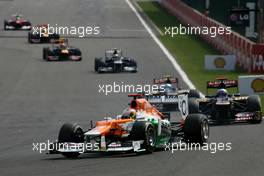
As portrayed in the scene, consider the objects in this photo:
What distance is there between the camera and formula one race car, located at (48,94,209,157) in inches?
739

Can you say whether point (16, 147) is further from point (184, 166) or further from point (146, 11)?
point (146, 11)

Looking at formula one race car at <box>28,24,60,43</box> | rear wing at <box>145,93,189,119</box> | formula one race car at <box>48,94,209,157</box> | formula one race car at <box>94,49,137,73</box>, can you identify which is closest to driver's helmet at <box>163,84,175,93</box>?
rear wing at <box>145,93,189,119</box>

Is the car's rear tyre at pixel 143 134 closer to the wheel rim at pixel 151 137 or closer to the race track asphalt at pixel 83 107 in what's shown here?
the wheel rim at pixel 151 137

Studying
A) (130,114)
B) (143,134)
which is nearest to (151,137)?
(143,134)

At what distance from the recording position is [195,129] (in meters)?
19.8

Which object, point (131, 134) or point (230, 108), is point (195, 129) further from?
point (230, 108)

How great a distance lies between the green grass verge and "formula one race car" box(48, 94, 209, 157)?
1196cm

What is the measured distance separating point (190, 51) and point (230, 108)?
77.8ft

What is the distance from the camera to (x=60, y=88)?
34.7 metres

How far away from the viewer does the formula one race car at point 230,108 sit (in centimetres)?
2455

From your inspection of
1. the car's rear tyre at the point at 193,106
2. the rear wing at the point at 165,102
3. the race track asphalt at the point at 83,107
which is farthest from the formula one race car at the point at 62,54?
the rear wing at the point at 165,102

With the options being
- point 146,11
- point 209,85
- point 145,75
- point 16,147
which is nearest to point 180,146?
point 16,147

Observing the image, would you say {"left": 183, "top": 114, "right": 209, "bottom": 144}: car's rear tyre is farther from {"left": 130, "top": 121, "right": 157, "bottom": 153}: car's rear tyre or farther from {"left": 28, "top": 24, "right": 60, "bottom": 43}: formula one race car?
{"left": 28, "top": 24, "right": 60, "bottom": 43}: formula one race car

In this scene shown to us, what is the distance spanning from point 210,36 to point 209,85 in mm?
25559
